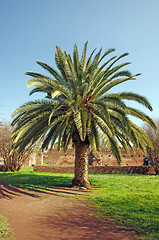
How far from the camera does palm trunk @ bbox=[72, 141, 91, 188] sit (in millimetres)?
10398

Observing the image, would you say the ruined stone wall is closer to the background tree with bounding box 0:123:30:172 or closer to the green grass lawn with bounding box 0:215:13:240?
the background tree with bounding box 0:123:30:172

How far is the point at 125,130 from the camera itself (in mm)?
9250

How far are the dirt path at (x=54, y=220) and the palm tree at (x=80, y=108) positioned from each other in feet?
7.90

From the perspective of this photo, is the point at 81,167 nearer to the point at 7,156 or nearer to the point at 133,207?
the point at 133,207

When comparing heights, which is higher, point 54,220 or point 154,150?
point 154,150

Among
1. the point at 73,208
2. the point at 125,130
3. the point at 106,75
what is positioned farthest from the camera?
the point at 106,75

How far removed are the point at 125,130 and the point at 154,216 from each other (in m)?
4.04

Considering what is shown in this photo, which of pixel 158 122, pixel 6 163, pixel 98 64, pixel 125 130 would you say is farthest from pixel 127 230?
pixel 6 163

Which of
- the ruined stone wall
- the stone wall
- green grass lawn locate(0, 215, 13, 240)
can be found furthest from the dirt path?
the ruined stone wall

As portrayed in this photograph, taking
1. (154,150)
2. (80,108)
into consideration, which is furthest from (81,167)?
(154,150)

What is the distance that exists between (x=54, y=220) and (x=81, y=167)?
4802 mm

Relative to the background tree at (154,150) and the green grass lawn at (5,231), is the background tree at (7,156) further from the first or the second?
the green grass lawn at (5,231)

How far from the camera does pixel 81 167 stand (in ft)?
34.5

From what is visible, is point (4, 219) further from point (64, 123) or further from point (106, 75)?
point (106, 75)
